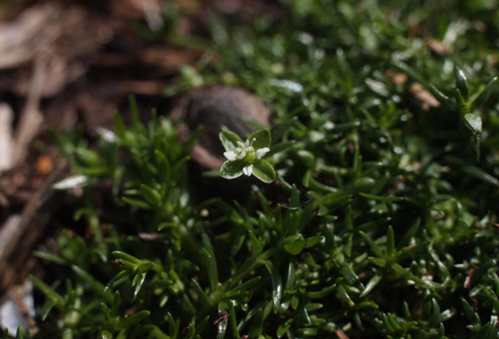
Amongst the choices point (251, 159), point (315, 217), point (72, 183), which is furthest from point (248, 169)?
point (72, 183)

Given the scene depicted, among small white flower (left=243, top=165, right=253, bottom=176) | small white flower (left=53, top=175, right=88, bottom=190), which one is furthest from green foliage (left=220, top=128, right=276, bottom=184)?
small white flower (left=53, top=175, right=88, bottom=190)

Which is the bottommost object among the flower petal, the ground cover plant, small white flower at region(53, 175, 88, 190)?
small white flower at region(53, 175, 88, 190)

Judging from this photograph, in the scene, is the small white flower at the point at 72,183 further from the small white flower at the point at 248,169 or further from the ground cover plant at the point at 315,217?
the small white flower at the point at 248,169

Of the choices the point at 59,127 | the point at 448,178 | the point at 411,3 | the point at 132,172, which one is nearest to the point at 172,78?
the point at 59,127

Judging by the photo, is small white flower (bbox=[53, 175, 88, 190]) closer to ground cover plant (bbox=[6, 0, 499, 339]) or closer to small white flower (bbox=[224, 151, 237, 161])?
ground cover plant (bbox=[6, 0, 499, 339])

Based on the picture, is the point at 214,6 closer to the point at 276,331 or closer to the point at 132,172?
the point at 132,172

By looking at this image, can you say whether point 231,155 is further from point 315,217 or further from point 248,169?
point 315,217

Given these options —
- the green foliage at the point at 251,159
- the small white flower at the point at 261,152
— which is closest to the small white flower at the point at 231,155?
the green foliage at the point at 251,159

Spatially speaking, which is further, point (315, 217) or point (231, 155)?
point (315, 217)
